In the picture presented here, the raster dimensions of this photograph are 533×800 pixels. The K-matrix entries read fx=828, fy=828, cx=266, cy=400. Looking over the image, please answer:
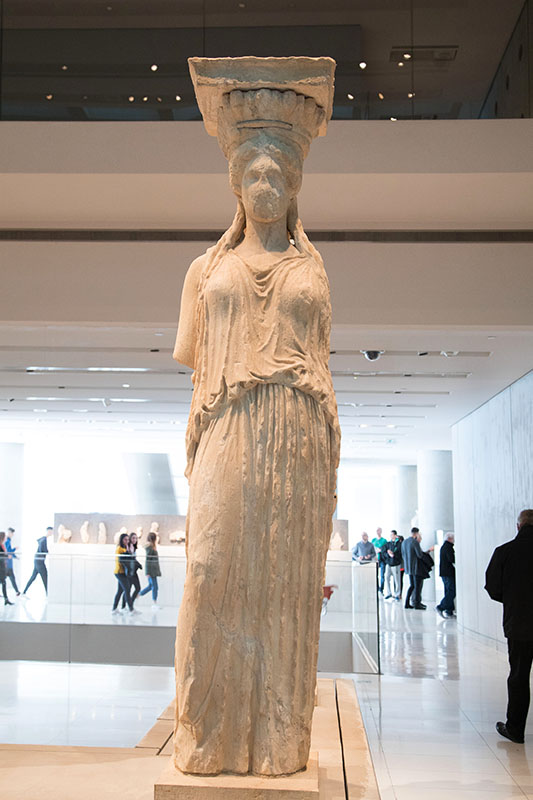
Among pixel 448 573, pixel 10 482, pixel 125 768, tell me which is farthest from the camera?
pixel 10 482

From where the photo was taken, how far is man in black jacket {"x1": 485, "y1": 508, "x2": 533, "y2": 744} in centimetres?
737

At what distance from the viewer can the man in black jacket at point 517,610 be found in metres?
7.37

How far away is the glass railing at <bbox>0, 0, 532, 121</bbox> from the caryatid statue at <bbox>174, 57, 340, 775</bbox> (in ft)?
13.2

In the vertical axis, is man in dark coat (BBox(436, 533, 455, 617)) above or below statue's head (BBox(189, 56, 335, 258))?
below

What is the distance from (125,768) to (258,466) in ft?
6.47

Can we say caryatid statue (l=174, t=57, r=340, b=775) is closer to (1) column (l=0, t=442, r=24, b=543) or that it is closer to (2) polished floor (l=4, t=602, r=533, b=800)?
(2) polished floor (l=4, t=602, r=533, b=800)

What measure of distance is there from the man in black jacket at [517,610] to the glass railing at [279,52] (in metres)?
3.80

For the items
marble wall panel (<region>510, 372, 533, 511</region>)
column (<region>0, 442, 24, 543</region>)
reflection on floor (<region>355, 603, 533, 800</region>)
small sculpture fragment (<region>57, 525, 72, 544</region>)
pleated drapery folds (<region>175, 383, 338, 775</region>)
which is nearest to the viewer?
pleated drapery folds (<region>175, 383, 338, 775</region>)

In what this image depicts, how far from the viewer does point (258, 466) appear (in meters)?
3.09

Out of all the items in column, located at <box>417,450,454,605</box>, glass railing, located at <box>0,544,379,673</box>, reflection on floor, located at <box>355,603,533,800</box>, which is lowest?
reflection on floor, located at <box>355,603,533,800</box>

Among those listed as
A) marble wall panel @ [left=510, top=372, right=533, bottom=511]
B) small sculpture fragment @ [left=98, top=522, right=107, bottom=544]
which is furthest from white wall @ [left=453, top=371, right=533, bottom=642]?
small sculpture fragment @ [left=98, top=522, right=107, bottom=544]

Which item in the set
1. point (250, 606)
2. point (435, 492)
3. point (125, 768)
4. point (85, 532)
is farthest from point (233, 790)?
point (85, 532)

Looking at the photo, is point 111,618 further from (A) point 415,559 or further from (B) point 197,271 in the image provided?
(A) point 415,559

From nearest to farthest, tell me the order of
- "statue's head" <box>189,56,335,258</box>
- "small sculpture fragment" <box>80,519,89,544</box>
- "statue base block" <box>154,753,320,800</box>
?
"statue base block" <box>154,753,320,800</box>
"statue's head" <box>189,56,335,258</box>
"small sculpture fragment" <box>80,519,89,544</box>
